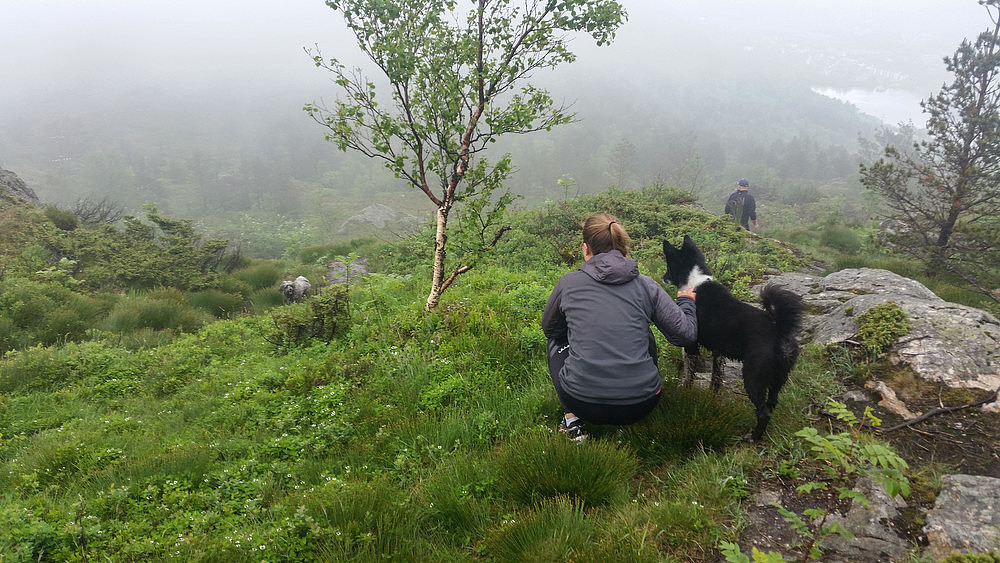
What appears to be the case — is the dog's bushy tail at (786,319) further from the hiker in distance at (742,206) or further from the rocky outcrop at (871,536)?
the hiker in distance at (742,206)

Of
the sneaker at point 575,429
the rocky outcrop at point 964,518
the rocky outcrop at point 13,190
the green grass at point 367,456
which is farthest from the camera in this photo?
the rocky outcrop at point 13,190

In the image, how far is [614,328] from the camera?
3.13 meters

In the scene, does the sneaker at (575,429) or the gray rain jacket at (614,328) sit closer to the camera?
the gray rain jacket at (614,328)

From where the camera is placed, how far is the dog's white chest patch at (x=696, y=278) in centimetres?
374

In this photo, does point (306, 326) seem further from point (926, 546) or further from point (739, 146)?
point (739, 146)

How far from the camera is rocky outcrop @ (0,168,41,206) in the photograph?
1488 cm

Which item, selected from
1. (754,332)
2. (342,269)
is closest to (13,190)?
(342,269)

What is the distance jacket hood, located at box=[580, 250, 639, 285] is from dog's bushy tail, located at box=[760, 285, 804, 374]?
104cm

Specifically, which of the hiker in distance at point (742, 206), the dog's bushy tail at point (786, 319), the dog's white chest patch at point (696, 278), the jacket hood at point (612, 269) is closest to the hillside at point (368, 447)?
the dog's bushy tail at point (786, 319)

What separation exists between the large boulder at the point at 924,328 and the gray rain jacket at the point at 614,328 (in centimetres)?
235

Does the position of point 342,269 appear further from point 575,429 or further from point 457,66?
point 575,429

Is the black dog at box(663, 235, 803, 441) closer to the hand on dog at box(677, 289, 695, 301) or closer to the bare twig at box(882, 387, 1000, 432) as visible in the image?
the hand on dog at box(677, 289, 695, 301)

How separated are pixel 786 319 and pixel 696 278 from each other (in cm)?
82

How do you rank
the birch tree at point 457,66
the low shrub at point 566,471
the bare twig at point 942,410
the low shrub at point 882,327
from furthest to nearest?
the birch tree at point 457,66 → the low shrub at point 882,327 → the bare twig at point 942,410 → the low shrub at point 566,471
